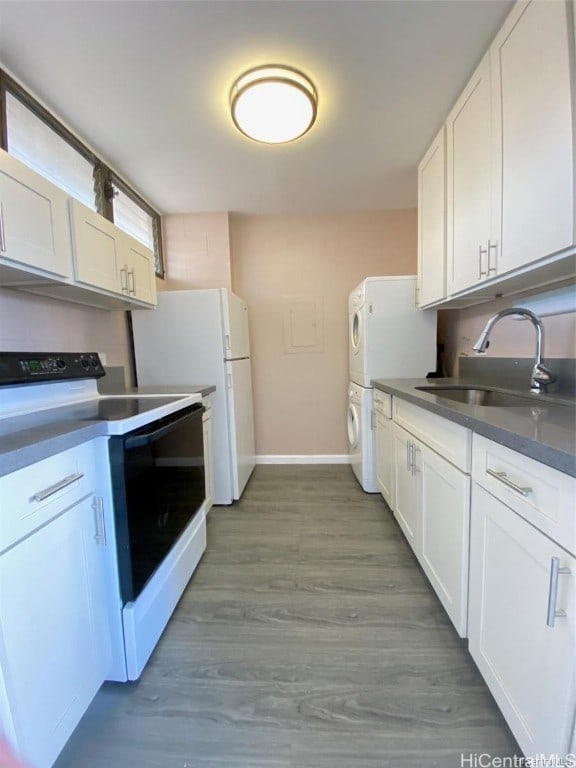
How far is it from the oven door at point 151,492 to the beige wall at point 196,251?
6.13 feet

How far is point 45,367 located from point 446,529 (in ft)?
5.82

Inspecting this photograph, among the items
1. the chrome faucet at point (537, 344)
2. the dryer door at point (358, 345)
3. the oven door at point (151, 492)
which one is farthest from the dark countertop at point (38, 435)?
the dryer door at point (358, 345)

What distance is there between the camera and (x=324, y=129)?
6.56 feet

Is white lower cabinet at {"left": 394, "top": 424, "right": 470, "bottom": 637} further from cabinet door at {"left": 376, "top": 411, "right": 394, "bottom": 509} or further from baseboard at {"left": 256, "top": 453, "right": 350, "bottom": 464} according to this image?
baseboard at {"left": 256, "top": 453, "right": 350, "bottom": 464}

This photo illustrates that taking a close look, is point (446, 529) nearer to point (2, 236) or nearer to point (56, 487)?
point (56, 487)

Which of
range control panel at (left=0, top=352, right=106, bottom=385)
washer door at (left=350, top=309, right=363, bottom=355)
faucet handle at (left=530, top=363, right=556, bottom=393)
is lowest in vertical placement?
faucet handle at (left=530, top=363, right=556, bottom=393)

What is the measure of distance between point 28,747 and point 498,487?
1371 millimetres

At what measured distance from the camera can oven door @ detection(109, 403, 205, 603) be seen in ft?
3.76

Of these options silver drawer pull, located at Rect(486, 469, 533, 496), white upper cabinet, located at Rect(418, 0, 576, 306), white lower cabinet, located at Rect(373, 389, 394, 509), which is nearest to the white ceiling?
white upper cabinet, located at Rect(418, 0, 576, 306)

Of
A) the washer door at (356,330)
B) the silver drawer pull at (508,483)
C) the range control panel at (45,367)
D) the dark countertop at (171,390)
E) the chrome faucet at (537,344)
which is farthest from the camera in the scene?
the washer door at (356,330)

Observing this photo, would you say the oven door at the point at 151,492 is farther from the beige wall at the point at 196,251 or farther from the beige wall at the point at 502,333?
the beige wall at the point at 196,251

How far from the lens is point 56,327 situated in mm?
1855

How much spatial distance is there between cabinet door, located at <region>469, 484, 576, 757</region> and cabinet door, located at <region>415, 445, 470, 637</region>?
0.05 metres

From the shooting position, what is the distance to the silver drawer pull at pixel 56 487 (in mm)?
870
